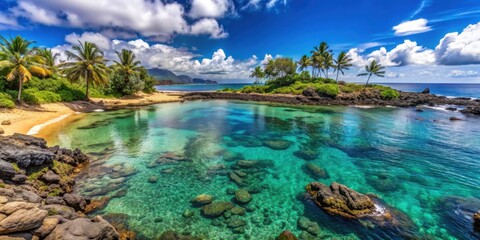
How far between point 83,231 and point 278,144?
17418mm

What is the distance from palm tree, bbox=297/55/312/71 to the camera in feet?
238

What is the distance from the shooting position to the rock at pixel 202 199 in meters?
11.1

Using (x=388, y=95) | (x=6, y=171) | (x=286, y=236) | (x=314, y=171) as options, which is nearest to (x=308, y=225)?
(x=286, y=236)

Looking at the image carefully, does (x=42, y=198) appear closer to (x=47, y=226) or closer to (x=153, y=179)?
(x=47, y=226)

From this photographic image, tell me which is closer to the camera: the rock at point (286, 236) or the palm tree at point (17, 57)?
the rock at point (286, 236)

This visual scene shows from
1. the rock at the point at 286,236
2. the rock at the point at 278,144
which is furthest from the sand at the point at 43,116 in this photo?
the rock at the point at 286,236

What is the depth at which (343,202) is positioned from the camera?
10531 mm

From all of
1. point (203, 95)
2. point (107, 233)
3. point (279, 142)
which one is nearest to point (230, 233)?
point (107, 233)

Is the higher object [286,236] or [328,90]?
[328,90]

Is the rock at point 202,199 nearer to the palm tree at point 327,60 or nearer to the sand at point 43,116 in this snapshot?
the sand at point 43,116

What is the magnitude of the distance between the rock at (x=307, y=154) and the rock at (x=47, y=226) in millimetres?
16168

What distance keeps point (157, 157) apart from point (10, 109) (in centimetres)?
2408

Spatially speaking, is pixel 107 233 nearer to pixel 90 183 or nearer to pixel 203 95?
pixel 90 183

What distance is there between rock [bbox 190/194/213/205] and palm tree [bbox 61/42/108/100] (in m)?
38.3
